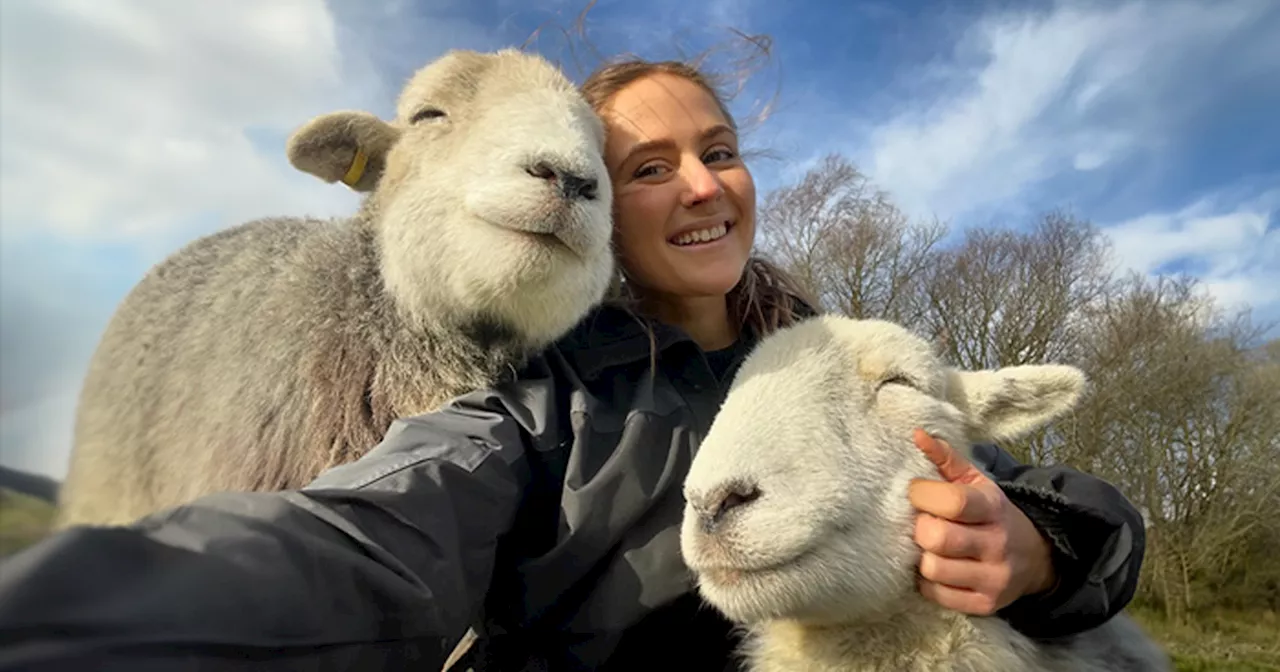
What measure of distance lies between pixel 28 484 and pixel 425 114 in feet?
8.00

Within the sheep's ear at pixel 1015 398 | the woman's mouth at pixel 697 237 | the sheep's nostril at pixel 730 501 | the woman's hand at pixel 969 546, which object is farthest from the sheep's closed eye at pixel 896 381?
the woman's mouth at pixel 697 237

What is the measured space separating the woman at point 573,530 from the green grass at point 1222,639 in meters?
15.5

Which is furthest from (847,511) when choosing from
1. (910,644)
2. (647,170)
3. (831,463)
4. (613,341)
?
(647,170)

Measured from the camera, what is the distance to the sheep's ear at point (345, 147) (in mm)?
2994

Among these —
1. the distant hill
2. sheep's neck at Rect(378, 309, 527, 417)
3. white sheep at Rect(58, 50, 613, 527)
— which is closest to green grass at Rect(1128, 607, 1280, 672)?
sheep's neck at Rect(378, 309, 527, 417)

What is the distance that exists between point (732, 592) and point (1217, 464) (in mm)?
24362

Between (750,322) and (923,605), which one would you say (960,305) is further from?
(923,605)

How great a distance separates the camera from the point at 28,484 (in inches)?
32.4

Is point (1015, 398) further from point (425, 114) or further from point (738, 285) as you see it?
point (425, 114)

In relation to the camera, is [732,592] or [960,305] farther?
[960,305]

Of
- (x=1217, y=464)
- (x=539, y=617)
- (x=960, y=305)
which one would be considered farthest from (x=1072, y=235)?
(x=539, y=617)

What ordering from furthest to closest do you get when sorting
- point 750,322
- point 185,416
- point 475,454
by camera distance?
point 750,322
point 185,416
point 475,454

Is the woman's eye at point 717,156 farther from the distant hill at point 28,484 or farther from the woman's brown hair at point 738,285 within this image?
the distant hill at point 28,484

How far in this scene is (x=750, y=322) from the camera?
3367mm
